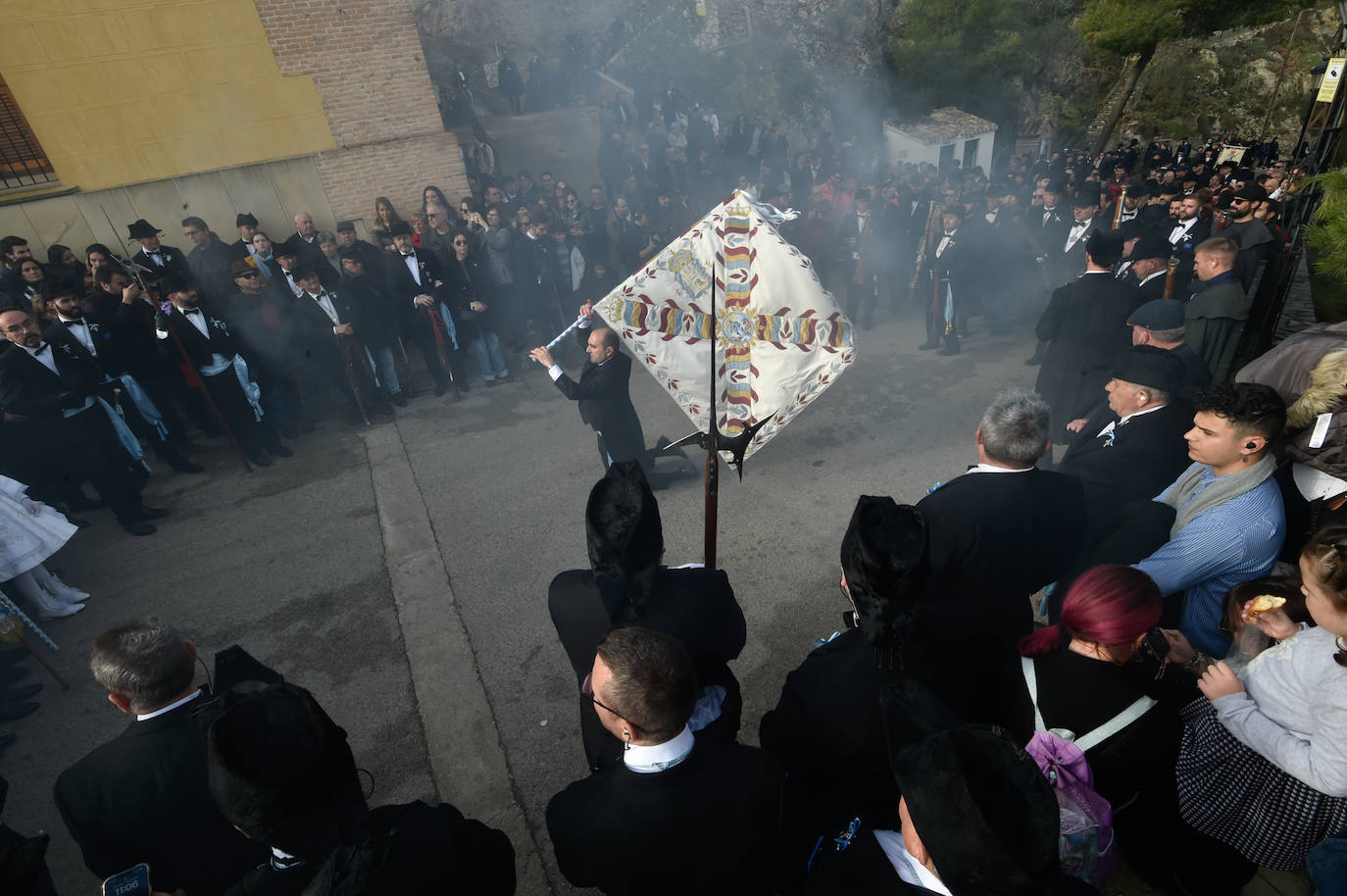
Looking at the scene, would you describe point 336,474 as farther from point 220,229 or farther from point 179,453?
point 220,229

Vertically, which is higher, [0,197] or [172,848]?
[0,197]

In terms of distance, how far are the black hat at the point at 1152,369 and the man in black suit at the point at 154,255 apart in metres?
9.94

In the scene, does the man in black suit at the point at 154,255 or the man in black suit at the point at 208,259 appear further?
the man in black suit at the point at 208,259

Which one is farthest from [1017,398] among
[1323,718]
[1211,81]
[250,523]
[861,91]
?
[1211,81]

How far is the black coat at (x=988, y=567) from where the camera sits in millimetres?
2355

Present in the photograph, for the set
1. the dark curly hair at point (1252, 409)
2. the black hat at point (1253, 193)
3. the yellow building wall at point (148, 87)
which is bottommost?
the black hat at point (1253, 193)

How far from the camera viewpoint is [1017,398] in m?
2.91

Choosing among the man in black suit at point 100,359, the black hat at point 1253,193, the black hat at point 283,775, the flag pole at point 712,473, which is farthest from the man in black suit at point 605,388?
the black hat at point 1253,193

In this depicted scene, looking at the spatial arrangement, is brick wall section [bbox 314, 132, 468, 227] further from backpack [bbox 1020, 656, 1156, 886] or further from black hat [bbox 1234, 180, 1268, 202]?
backpack [bbox 1020, 656, 1156, 886]

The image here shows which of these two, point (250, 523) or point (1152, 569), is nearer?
point (1152, 569)

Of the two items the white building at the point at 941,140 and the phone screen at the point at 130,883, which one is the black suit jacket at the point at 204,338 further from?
the white building at the point at 941,140

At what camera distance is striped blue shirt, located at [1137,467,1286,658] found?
107 inches

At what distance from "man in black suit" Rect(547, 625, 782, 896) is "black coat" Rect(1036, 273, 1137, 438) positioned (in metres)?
4.70

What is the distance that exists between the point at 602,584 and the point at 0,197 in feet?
40.0
